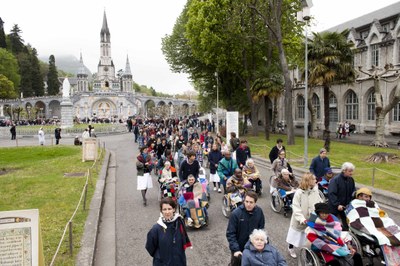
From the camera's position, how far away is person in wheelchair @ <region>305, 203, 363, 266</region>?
518 centimetres

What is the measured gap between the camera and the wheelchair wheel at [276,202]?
30.5 feet

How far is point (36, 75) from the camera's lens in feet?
324

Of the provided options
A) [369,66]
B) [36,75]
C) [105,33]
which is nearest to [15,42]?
[36,75]

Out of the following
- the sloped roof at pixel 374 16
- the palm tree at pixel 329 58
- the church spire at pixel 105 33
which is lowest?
the palm tree at pixel 329 58

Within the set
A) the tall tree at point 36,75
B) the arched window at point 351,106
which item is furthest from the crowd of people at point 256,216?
the tall tree at point 36,75

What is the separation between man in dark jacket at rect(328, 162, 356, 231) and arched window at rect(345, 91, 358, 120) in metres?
34.2

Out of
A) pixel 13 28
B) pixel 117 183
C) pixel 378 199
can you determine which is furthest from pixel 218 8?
pixel 13 28

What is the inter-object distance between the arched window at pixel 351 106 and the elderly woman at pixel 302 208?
116 feet

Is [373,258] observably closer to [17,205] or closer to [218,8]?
[17,205]

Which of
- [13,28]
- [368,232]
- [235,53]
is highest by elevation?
[13,28]

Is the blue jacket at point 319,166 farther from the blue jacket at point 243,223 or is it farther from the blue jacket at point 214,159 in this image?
the blue jacket at point 243,223

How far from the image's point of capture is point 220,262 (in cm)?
655

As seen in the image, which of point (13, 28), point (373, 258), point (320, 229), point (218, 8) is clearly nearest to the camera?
point (320, 229)

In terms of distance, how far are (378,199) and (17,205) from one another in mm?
10924
